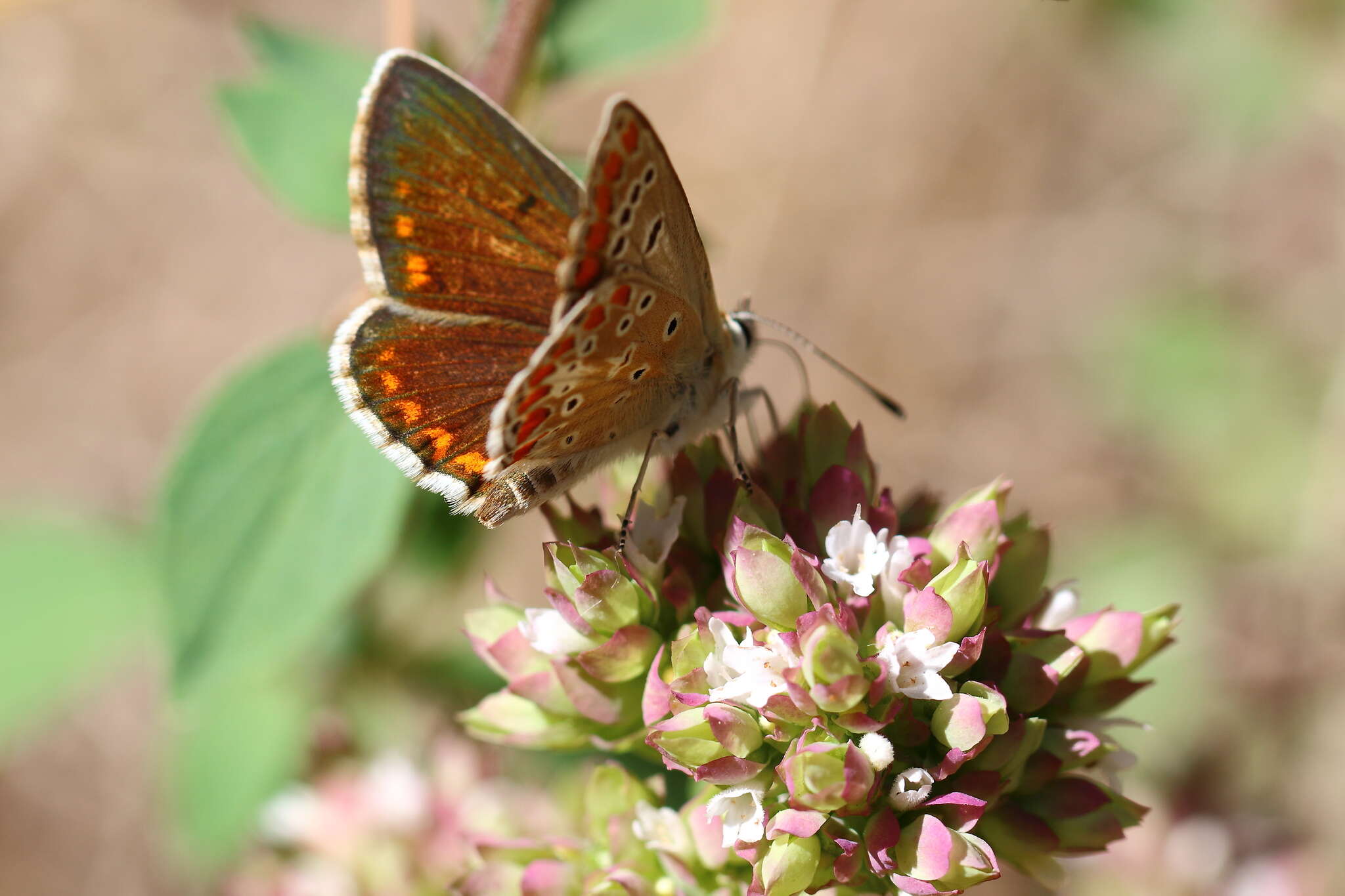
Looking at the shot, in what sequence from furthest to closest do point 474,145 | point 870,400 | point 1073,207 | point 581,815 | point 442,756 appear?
point 1073,207 < point 870,400 < point 442,756 < point 581,815 < point 474,145

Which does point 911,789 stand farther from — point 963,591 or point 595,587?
point 595,587

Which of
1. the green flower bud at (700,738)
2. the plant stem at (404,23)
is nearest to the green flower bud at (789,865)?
the green flower bud at (700,738)

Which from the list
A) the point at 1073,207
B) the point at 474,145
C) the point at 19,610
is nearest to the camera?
the point at 474,145

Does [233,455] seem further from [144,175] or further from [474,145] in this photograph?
[144,175]

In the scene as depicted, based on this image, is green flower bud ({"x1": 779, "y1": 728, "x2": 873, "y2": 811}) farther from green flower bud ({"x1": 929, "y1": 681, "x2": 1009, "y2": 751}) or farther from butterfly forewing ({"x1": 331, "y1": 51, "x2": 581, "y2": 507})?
butterfly forewing ({"x1": 331, "y1": 51, "x2": 581, "y2": 507})

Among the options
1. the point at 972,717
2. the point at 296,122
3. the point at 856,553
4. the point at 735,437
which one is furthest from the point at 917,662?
the point at 296,122

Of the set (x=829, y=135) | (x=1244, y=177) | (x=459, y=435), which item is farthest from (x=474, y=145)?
Result: (x=1244, y=177)

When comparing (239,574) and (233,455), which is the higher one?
(233,455)
